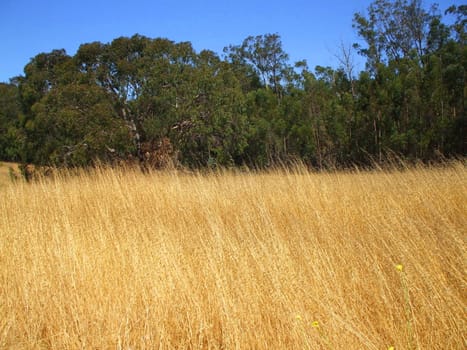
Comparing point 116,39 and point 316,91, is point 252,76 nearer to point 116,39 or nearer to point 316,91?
point 316,91

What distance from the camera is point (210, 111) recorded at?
13.5 meters

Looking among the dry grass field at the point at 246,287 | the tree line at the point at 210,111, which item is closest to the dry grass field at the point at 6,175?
the tree line at the point at 210,111

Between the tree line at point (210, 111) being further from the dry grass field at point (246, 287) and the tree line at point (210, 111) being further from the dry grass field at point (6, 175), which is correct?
the dry grass field at point (246, 287)

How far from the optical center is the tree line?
11.4 metres

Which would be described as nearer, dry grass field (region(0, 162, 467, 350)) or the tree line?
dry grass field (region(0, 162, 467, 350))

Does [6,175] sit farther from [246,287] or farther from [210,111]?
[246,287]

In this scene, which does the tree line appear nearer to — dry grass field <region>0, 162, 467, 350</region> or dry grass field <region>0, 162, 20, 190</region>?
dry grass field <region>0, 162, 20, 190</region>

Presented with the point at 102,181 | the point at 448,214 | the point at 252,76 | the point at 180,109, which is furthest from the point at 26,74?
the point at 252,76

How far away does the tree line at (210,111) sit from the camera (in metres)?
11.4

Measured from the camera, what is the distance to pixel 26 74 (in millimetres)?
13133

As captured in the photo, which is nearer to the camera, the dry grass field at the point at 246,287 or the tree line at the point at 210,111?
the dry grass field at the point at 246,287

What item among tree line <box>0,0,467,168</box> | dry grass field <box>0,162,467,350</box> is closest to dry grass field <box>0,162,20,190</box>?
tree line <box>0,0,467,168</box>

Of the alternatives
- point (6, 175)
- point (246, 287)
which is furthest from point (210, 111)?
point (6, 175)

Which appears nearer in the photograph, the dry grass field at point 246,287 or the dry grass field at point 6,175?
the dry grass field at point 246,287
